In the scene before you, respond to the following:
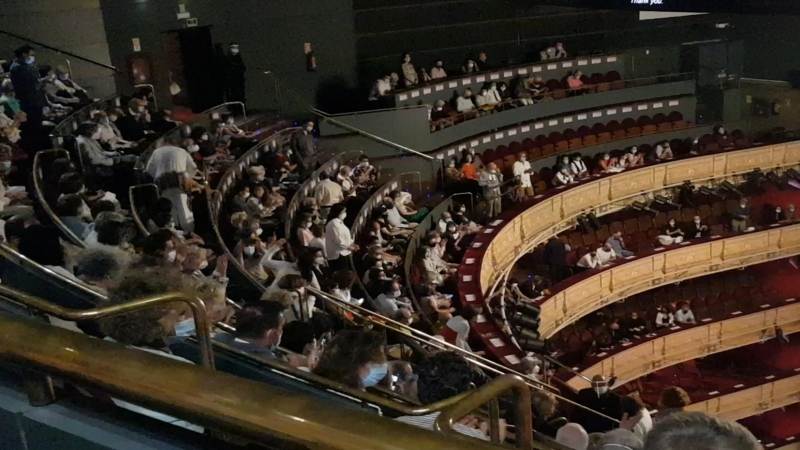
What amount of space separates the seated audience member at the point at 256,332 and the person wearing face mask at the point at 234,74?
8629 millimetres

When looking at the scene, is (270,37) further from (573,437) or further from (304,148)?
(573,437)

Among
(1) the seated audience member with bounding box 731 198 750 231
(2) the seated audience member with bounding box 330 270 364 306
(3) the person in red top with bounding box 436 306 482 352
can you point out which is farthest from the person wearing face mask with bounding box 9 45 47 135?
(1) the seated audience member with bounding box 731 198 750 231

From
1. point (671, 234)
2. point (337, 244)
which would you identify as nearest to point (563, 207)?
point (671, 234)

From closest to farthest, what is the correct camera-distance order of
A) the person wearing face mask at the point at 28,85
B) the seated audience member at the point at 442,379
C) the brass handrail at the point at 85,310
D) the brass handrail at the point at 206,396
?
the brass handrail at the point at 206,396
the brass handrail at the point at 85,310
the seated audience member at the point at 442,379
the person wearing face mask at the point at 28,85

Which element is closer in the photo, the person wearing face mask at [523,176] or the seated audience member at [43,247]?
the seated audience member at [43,247]

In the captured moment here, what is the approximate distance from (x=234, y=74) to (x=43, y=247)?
25.4 ft

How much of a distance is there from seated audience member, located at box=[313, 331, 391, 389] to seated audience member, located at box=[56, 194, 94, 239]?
9.78 feet

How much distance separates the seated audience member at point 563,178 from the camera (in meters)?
12.4

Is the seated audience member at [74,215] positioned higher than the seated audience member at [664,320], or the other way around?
the seated audience member at [74,215]

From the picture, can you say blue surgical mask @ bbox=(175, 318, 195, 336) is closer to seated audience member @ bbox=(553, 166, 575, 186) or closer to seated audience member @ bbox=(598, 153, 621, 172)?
seated audience member @ bbox=(553, 166, 575, 186)

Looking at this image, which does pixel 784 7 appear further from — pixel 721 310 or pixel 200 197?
pixel 200 197

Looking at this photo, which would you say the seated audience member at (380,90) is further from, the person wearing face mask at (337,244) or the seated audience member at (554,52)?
the person wearing face mask at (337,244)

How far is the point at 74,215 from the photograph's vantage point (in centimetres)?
519

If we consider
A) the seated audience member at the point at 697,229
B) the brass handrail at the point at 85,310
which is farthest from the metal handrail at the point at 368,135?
the brass handrail at the point at 85,310
